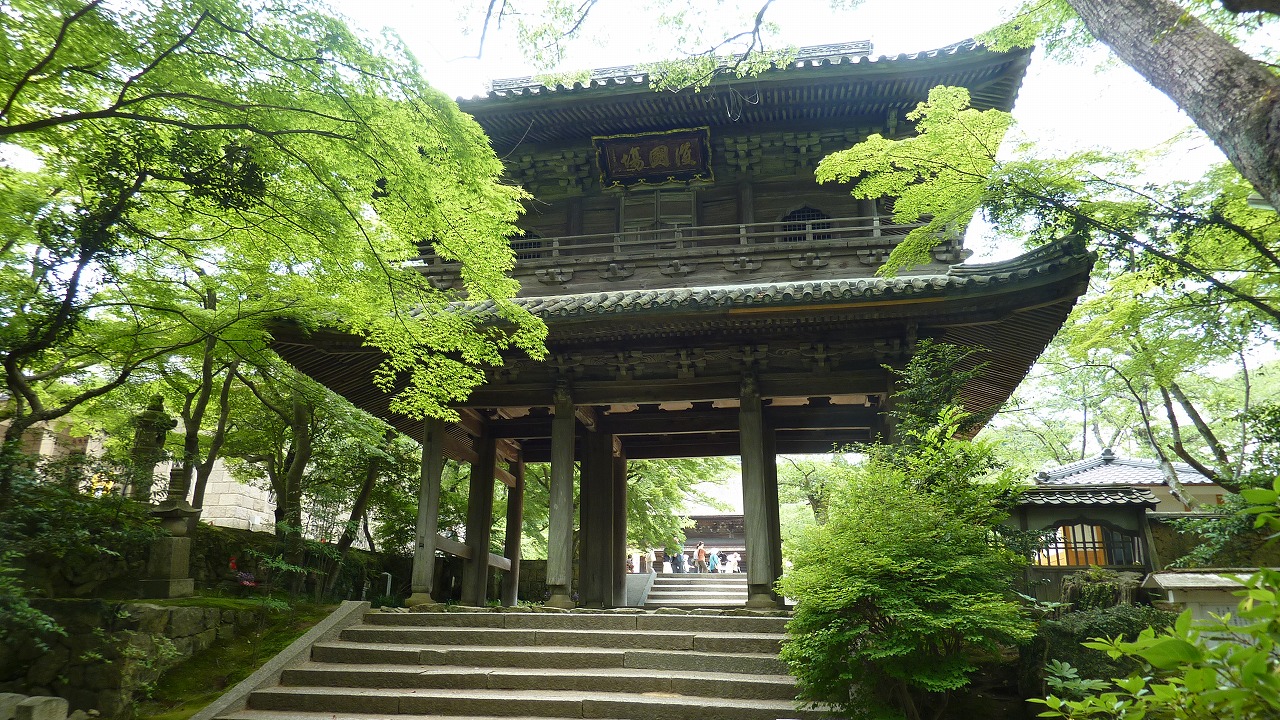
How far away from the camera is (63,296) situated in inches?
241

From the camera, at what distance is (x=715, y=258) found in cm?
1014

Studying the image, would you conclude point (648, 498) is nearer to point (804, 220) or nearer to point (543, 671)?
point (804, 220)

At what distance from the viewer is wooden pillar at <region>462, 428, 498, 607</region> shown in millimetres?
11320

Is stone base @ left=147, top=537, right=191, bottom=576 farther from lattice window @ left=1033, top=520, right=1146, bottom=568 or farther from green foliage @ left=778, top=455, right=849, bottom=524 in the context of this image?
green foliage @ left=778, top=455, right=849, bottom=524

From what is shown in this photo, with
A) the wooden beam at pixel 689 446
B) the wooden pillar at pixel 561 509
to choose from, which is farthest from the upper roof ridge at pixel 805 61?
the wooden beam at pixel 689 446

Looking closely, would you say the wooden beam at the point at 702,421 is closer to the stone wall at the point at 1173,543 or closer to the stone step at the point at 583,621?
the stone step at the point at 583,621

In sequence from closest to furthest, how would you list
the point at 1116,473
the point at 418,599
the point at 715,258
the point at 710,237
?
the point at 418,599
the point at 710,237
the point at 715,258
the point at 1116,473

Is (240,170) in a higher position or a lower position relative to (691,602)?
higher

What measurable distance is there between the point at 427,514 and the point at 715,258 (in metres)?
5.30

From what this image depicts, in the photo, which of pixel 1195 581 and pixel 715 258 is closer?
pixel 1195 581

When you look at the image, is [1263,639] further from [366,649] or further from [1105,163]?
[366,649]

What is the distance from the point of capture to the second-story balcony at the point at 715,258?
9.71 metres

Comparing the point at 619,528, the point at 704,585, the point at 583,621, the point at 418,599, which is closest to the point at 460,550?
the point at 418,599

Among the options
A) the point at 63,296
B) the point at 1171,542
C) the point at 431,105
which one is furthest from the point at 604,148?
the point at 1171,542
